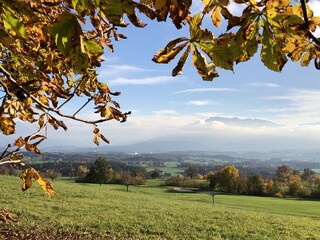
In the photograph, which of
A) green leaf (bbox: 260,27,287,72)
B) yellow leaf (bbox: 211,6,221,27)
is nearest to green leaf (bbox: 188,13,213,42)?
green leaf (bbox: 260,27,287,72)

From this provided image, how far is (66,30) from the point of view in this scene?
81 cm

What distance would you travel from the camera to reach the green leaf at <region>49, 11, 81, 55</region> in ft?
2.64

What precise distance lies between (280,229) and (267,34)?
21755 mm

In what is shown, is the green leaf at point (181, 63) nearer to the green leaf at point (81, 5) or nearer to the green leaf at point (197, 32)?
the green leaf at point (197, 32)

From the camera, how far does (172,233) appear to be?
54.4 feet

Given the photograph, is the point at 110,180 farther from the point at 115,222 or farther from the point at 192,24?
the point at 192,24

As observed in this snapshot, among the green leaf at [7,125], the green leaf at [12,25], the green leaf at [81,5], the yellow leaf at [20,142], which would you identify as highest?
the green leaf at [81,5]

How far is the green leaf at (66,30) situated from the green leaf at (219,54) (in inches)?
14.7

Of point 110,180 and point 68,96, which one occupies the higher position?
point 68,96

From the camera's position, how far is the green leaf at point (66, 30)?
0.80 meters

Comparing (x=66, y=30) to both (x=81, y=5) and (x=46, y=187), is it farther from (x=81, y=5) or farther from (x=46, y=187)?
(x=46, y=187)

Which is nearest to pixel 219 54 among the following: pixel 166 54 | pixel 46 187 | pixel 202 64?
pixel 202 64

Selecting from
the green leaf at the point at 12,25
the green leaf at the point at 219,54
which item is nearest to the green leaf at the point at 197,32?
the green leaf at the point at 219,54

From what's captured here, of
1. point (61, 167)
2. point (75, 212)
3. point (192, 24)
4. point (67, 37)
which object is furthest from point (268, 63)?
point (61, 167)
